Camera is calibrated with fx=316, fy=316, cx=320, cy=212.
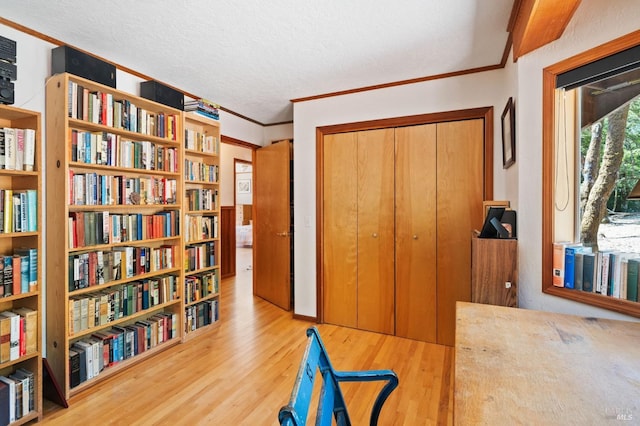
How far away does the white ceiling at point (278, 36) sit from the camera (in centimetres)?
179

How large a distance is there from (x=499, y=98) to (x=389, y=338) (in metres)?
2.26

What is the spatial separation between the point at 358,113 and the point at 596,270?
2222 mm

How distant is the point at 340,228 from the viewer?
127 inches

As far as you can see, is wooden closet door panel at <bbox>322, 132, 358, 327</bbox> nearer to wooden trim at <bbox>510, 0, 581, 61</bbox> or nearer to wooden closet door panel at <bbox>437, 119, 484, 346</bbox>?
wooden closet door panel at <bbox>437, 119, 484, 346</bbox>

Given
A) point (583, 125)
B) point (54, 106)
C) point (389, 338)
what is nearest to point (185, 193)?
point (54, 106)

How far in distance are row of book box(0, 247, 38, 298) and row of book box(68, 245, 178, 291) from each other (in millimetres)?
205

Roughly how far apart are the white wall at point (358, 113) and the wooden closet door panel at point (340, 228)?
0.15 meters

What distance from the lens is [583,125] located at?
1660 millimetres

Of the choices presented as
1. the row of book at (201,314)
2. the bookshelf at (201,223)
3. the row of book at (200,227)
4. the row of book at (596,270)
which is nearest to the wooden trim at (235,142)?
the bookshelf at (201,223)

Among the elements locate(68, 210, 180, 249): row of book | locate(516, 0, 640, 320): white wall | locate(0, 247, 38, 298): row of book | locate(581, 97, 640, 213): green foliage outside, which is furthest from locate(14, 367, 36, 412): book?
locate(581, 97, 640, 213): green foliage outside

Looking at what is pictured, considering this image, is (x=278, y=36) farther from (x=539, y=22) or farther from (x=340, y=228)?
(x=340, y=228)

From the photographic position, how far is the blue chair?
25.6 inches

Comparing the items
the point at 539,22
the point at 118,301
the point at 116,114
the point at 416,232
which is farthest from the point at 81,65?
the point at 416,232

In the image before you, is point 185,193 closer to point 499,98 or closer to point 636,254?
point 499,98
